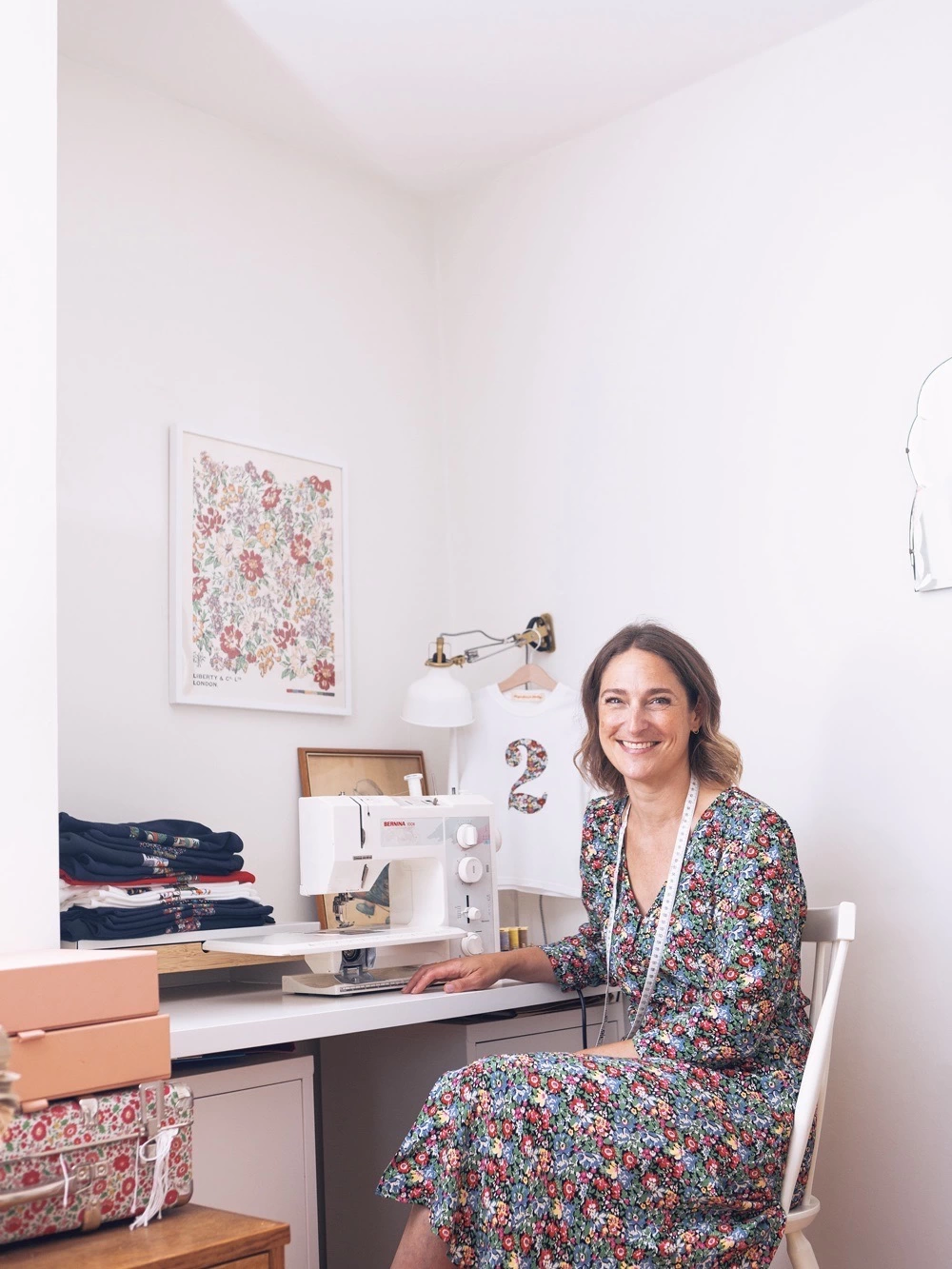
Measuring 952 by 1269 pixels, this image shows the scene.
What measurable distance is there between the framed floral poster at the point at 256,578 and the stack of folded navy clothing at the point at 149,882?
391mm

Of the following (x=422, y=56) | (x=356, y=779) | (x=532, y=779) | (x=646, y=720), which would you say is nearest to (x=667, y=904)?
(x=646, y=720)

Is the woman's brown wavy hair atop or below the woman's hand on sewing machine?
atop

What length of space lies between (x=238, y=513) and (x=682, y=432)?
3.28 feet

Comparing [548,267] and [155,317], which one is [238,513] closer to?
[155,317]

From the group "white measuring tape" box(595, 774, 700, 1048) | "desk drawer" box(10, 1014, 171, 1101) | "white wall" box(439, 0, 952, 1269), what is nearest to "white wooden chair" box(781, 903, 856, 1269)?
"white measuring tape" box(595, 774, 700, 1048)

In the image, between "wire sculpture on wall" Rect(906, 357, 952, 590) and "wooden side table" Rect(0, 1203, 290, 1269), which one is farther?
"wire sculpture on wall" Rect(906, 357, 952, 590)

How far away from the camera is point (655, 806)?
82.7 inches

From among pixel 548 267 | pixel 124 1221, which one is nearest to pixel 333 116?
pixel 548 267

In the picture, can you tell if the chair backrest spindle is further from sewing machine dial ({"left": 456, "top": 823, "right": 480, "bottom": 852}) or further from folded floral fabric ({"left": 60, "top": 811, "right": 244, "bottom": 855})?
folded floral fabric ({"left": 60, "top": 811, "right": 244, "bottom": 855})

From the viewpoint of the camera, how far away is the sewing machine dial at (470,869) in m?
2.27

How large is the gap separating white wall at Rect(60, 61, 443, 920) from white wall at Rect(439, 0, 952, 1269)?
284mm

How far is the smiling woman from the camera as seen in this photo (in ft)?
5.21

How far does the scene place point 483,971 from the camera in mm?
2121

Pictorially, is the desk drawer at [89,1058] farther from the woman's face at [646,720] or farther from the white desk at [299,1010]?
A: the woman's face at [646,720]
